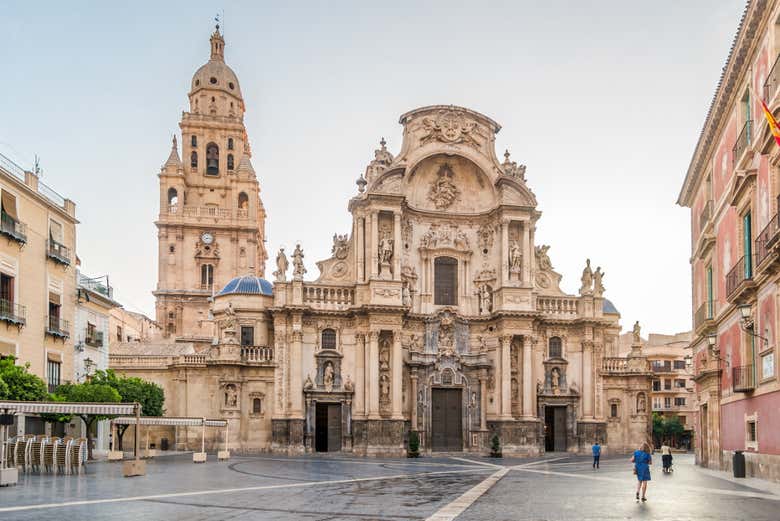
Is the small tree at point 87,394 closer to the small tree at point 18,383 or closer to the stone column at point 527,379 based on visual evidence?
the small tree at point 18,383

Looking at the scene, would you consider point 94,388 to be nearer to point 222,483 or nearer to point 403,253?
point 222,483

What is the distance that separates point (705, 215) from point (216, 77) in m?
59.4

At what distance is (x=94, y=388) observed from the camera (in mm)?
36844

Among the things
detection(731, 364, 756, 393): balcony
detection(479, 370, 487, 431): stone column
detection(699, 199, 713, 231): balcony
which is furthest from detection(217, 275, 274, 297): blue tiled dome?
detection(731, 364, 756, 393): balcony

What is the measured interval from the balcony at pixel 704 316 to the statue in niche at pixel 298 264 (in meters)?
22.0

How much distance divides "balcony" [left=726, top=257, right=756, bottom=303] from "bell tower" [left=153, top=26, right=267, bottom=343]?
5061cm

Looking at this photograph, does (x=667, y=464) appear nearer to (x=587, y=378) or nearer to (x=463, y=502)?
(x=463, y=502)

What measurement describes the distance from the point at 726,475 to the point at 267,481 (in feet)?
53.1

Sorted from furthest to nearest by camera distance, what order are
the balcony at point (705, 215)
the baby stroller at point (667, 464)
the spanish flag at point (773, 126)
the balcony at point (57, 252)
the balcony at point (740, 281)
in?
the balcony at point (57, 252), the balcony at point (705, 215), the baby stroller at point (667, 464), the balcony at point (740, 281), the spanish flag at point (773, 126)

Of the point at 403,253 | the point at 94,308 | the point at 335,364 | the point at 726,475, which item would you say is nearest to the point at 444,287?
the point at 403,253

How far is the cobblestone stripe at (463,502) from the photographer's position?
712 inches

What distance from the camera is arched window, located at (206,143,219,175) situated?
83.2m

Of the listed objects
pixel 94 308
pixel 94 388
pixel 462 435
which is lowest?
pixel 462 435

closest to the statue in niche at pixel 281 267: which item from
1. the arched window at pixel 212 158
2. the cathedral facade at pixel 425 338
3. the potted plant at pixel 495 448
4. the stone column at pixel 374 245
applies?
the cathedral facade at pixel 425 338
